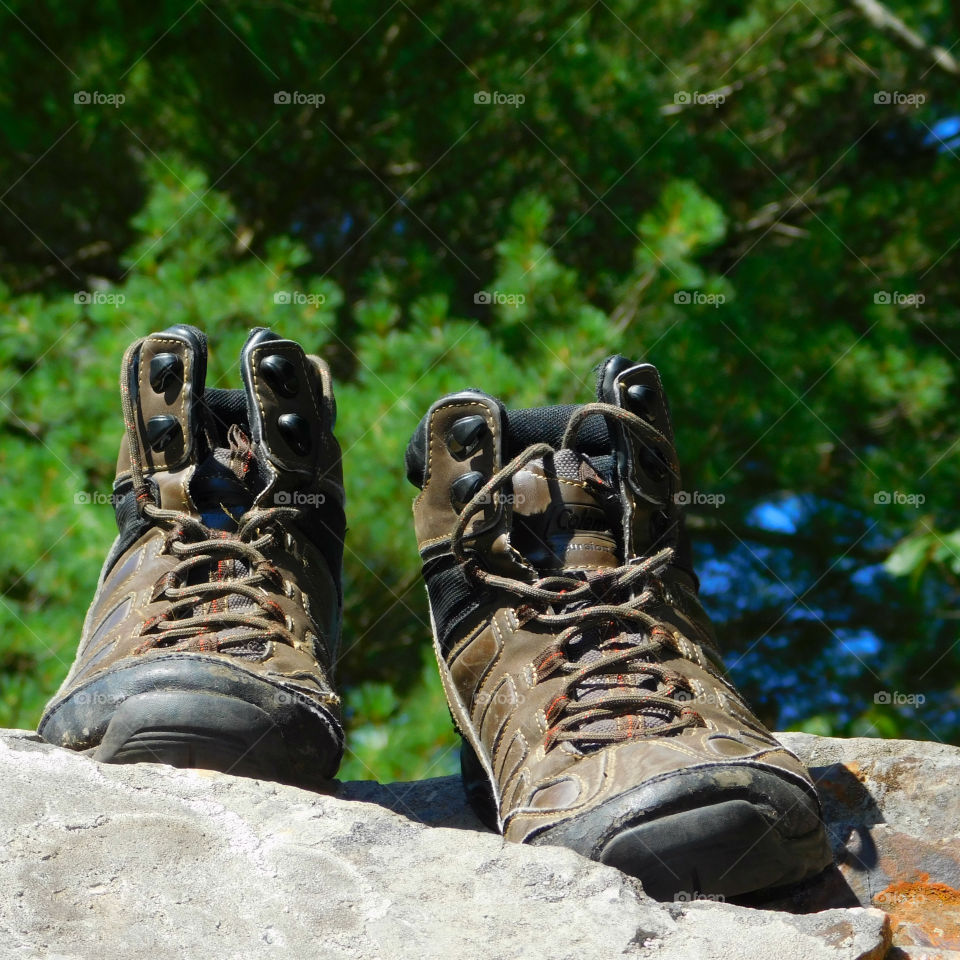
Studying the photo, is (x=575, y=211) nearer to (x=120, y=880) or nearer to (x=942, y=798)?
(x=942, y=798)

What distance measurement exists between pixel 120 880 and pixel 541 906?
36 centimetres

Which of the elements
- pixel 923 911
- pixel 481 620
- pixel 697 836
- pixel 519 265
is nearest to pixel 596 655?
pixel 481 620

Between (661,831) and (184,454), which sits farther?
(184,454)

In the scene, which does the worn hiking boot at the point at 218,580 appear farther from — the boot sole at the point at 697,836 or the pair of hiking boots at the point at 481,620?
the boot sole at the point at 697,836

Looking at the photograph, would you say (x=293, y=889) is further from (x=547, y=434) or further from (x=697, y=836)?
(x=547, y=434)

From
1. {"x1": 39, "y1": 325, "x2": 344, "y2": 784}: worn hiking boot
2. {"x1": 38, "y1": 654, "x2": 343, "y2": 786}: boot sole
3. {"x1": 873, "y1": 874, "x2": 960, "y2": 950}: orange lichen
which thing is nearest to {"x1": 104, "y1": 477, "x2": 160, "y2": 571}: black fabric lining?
{"x1": 39, "y1": 325, "x2": 344, "y2": 784}: worn hiking boot

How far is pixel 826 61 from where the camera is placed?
17.7 feet

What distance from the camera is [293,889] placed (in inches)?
41.4

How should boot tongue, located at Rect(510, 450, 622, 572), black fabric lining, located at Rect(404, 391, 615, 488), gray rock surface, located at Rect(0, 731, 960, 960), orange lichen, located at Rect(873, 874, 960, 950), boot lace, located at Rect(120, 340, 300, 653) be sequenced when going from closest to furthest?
gray rock surface, located at Rect(0, 731, 960, 960) → orange lichen, located at Rect(873, 874, 960, 950) → boot lace, located at Rect(120, 340, 300, 653) → boot tongue, located at Rect(510, 450, 622, 572) → black fabric lining, located at Rect(404, 391, 615, 488)

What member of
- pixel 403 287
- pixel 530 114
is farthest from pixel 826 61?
pixel 403 287

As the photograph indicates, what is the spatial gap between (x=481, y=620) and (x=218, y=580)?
0.34 meters

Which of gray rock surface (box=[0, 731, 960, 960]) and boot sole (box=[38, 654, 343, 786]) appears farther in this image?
boot sole (box=[38, 654, 343, 786])

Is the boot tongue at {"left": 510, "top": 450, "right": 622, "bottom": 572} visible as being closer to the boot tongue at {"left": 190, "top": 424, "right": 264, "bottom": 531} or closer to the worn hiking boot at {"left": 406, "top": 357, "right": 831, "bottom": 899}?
the worn hiking boot at {"left": 406, "top": 357, "right": 831, "bottom": 899}

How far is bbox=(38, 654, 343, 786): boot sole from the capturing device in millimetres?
1299
